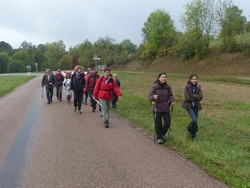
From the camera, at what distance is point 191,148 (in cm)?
730

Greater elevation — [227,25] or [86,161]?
[227,25]

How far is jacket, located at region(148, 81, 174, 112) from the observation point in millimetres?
8094

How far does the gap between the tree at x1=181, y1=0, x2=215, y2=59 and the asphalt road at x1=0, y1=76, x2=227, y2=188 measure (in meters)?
47.4

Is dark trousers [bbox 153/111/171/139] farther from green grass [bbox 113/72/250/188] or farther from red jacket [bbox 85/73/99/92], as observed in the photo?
red jacket [bbox 85/73/99/92]

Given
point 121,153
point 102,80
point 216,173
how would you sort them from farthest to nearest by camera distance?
point 102,80 < point 121,153 < point 216,173

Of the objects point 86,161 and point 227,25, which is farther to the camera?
point 227,25

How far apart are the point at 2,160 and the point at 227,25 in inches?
1982

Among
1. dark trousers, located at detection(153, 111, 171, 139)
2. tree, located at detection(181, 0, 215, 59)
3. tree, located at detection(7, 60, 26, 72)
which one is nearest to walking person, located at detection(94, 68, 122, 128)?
dark trousers, located at detection(153, 111, 171, 139)

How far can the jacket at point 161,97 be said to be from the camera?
26.6 ft

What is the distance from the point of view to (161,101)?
8.14 meters

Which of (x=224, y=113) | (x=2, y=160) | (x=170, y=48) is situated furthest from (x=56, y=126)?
(x=170, y=48)

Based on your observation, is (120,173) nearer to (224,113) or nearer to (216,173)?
(216,173)

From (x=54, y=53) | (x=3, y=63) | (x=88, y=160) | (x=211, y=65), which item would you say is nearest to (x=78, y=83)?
(x=88, y=160)

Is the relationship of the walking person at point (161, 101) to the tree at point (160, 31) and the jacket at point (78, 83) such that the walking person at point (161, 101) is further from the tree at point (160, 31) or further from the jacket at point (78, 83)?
the tree at point (160, 31)
